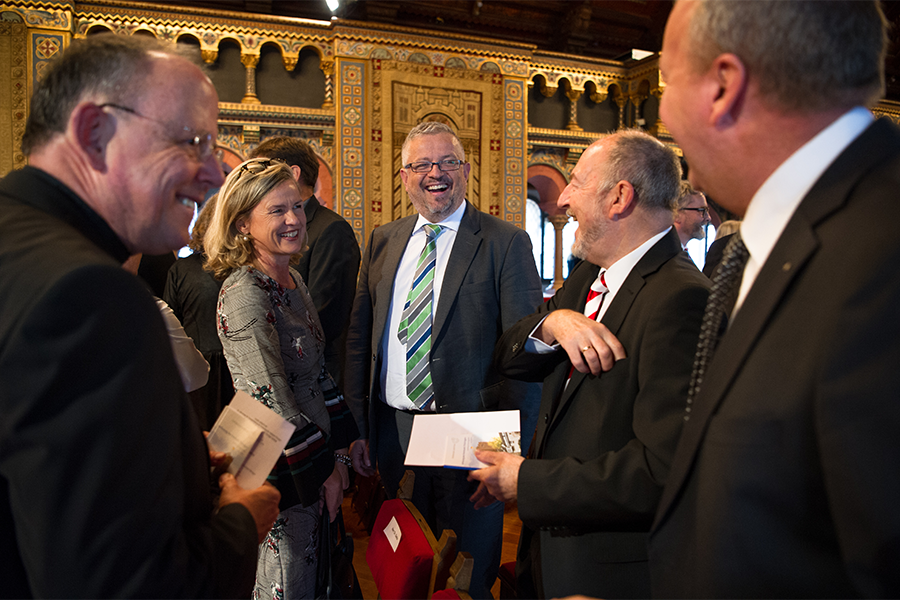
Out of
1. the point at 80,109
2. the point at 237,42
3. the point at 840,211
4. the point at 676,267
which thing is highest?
the point at 237,42

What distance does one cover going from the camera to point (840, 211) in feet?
2.25

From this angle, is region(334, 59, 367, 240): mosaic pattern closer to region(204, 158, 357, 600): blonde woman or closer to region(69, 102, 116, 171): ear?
region(204, 158, 357, 600): blonde woman

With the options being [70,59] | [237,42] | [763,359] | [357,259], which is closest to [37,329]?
[70,59]

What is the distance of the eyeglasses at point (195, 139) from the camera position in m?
0.88

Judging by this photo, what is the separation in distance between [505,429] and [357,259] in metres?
1.78

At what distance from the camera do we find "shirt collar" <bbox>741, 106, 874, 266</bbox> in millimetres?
738

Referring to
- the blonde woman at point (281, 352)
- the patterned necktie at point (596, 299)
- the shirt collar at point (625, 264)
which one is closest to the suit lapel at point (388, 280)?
the blonde woman at point (281, 352)

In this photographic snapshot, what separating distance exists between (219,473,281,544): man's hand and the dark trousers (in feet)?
4.35

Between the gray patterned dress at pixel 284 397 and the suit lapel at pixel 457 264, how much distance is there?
2.06ft

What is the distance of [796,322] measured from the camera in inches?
26.5

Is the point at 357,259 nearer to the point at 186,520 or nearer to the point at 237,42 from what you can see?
the point at 186,520

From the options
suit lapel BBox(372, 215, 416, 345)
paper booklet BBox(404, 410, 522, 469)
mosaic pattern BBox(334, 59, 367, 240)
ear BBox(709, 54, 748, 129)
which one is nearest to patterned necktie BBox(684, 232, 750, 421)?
ear BBox(709, 54, 748, 129)

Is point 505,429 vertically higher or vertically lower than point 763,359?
lower

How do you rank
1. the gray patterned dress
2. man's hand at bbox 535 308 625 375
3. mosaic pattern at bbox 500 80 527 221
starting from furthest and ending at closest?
mosaic pattern at bbox 500 80 527 221
the gray patterned dress
man's hand at bbox 535 308 625 375
